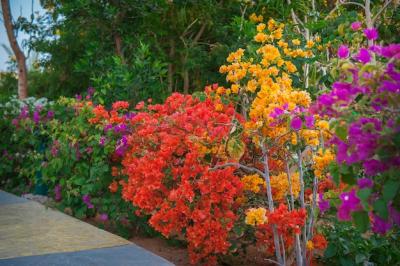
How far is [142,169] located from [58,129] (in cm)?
209

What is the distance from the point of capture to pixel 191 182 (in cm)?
392

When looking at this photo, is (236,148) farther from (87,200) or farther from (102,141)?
(87,200)

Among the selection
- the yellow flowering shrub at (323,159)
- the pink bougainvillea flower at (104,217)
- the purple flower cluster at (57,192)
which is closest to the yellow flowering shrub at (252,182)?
the yellow flowering shrub at (323,159)

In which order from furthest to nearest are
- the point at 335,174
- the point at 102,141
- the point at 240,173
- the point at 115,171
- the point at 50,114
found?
the point at 50,114 → the point at 102,141 → the point at 115,171 → the point at 240,173 → the point at 335,174

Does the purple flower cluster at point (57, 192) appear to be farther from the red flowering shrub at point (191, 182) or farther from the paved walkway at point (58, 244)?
the red flowering shrub at point (191, 182)

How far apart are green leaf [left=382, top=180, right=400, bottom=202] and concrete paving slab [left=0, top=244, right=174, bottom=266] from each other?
4.62ft

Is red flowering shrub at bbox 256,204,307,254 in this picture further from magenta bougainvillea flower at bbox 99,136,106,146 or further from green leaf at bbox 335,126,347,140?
magenta bougainvillea flower at bbox 99,136,106,146

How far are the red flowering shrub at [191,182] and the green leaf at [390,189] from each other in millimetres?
1859

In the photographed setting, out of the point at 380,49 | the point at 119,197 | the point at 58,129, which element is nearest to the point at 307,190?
the point at 119,197

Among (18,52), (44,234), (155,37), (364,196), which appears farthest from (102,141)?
(18,52)

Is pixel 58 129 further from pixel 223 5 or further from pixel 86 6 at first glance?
pixel 223 5

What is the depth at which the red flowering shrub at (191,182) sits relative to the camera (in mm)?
3797

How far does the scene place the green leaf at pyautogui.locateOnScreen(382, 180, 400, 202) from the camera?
190cm

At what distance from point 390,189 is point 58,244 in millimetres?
2197
